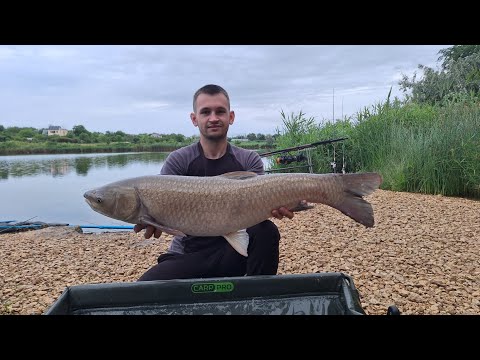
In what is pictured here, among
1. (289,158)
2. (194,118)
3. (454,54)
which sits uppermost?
(454,54)

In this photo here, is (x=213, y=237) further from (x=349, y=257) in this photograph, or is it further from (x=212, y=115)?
(x=349, y=257)

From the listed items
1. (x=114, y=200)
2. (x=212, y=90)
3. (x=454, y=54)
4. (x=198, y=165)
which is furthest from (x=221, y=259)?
(x=454, y=54)

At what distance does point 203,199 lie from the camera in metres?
2.06

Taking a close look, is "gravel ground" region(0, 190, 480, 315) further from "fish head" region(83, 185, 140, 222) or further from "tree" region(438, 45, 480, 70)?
"tree" region(438, 45, 480, 70)

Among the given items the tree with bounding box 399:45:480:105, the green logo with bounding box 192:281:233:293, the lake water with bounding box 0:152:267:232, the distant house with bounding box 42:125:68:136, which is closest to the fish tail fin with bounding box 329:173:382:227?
the green logo with bounding box 192:281:233:293

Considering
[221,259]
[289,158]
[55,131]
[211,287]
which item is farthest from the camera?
[55,131]

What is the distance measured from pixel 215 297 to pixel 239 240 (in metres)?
0.34

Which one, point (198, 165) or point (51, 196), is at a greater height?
point (198, 165)

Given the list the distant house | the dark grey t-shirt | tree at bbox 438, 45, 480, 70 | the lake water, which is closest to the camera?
the dark grey t-shirt

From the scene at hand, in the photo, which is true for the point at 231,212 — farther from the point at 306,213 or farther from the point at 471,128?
the point at 471,128

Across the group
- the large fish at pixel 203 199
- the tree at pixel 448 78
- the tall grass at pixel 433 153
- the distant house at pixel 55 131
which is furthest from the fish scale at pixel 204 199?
the distant house at pixel 55 131

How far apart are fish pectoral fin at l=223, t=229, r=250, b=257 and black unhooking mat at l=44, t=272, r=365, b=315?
209mm

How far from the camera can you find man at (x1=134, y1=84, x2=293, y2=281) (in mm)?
2295

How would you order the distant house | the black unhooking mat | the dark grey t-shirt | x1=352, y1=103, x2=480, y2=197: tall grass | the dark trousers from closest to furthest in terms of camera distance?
1. the black unhooking mat
2. the dark trousers
3. the dark grey t-shirt
4. x1=352, y1=103, x2=480, y2=197: tall grass
5. the distant house
